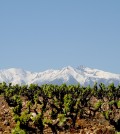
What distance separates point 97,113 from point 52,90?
85.8ft

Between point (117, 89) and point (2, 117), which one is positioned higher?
point (117, 89)

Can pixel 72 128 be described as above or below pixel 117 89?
below

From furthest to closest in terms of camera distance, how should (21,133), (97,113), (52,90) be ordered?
(52,90)
(97,113)
(21,133)

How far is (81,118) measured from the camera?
6044 cm

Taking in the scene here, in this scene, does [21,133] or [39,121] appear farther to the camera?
[39,121]

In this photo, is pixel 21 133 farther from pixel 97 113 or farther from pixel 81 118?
pixel 97 113

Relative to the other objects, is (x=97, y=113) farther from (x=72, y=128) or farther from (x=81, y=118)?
(x=72, y=128)

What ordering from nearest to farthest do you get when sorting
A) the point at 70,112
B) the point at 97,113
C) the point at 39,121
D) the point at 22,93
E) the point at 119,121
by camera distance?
1. the point at 39,121
2. the point at 119,121
3. the point at 70,112
4. the point at 97,113
5. the point at 22,93

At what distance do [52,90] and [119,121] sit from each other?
42129 millimetres

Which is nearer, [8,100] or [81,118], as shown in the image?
[81,118]

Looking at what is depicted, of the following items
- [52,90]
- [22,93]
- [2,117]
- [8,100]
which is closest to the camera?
[2,117]

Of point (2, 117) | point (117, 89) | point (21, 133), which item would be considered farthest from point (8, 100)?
point (21, 133)

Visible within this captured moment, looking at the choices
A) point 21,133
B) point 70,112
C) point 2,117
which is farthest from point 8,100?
point 21,133

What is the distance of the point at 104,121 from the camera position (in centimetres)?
5850
